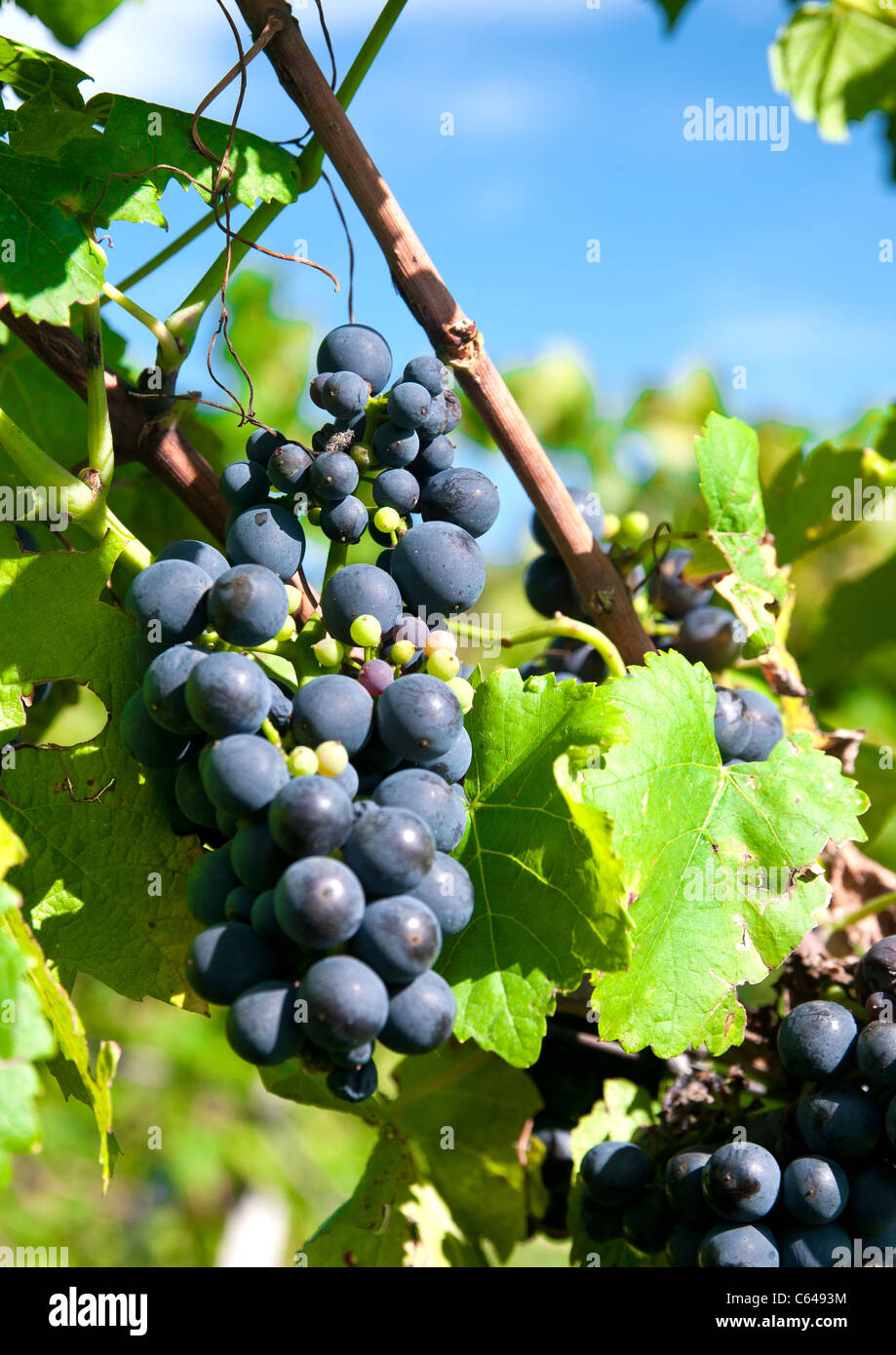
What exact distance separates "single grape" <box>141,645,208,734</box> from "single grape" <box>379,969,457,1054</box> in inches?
12.7

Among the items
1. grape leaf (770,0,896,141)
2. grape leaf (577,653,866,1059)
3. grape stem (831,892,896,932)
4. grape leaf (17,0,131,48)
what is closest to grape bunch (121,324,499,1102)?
grape leaf (577,653,866,1059)

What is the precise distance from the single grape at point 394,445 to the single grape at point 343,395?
39 mm

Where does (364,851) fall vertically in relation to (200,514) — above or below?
below

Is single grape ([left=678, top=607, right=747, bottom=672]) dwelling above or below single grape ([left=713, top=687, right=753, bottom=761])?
above

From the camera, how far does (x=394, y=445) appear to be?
1221 millimetres

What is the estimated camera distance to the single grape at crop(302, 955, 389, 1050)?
92cm

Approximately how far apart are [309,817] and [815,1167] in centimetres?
78

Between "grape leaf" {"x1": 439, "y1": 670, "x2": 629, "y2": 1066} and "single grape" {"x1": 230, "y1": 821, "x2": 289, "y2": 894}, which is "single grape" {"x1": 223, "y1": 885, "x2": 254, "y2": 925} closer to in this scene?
"single grape" {"x1": 230, "y1": 821, "x2": 289, "y2": 894}

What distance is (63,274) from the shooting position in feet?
3.90

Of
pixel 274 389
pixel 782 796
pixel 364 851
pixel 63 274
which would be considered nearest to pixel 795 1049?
pixel 782 796

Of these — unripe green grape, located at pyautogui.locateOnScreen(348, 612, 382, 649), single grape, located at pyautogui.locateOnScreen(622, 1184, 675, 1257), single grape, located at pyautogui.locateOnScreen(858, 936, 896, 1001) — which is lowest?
single grape, located at pyautogui.locateOnScreen(622, 1184, 675, 1257)

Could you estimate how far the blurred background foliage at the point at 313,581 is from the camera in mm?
1811

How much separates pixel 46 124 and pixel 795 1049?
1.39 m
